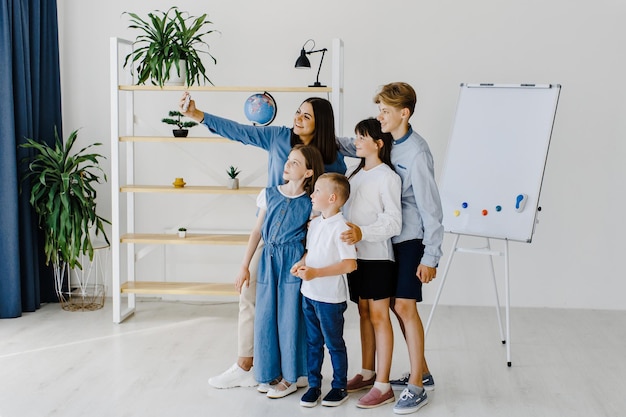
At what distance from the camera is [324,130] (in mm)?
3428

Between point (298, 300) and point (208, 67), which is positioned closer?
point (298, 300)

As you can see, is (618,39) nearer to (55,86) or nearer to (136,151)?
(136,151)

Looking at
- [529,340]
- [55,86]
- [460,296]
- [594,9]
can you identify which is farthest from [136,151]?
[594,9]

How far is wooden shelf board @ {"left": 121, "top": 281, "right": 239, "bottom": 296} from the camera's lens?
4734 mm

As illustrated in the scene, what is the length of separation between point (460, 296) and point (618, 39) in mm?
1929

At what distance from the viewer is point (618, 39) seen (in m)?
5.05

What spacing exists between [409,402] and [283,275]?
746 mm

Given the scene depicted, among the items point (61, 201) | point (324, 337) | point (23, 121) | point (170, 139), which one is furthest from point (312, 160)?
point (23, 121)

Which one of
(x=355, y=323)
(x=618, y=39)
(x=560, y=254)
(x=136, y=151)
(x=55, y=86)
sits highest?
(x=618, y=39)

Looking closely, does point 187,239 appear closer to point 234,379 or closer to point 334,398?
point 234,379

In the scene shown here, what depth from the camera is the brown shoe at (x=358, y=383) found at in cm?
352

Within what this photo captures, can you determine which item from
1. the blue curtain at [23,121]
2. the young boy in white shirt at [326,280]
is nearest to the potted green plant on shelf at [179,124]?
the blue curtain at [23,121]

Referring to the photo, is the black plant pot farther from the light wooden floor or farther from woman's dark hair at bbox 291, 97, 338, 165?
woman's dark hair at bbox 291, 97, 338, 165

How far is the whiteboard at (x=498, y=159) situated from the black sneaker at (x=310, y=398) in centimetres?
135
